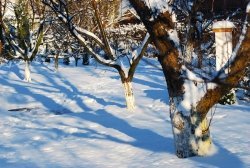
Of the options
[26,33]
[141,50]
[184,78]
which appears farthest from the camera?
[26,33]

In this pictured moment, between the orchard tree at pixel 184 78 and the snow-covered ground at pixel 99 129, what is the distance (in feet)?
1.03

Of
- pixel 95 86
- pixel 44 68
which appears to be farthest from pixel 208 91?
pixel 44 68

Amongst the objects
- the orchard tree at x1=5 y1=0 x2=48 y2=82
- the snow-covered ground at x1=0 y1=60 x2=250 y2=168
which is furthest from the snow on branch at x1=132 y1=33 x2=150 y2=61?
the orchard tree at x1=5 y1=0 x2=48 y2=82

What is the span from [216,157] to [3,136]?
535 cm

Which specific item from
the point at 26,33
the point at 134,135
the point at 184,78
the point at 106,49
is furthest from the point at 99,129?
the point at 26,33

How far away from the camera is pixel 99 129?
9812 mm

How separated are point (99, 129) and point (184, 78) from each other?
3.96 m

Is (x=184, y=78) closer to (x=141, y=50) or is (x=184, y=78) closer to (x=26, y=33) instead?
(x=141, y=50)

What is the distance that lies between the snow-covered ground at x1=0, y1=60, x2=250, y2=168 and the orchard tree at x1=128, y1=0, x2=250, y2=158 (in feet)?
1.03

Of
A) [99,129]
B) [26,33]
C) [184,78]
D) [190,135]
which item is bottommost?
[99,129]

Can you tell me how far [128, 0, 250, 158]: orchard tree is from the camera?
5.92m

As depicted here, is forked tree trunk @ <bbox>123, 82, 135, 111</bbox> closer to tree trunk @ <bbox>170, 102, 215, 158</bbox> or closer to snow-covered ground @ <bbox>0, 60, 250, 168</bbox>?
snow-covered ground @ <bbox>0, 60, 250, 168</bbox>

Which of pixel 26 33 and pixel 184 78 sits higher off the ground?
pixel 26 33

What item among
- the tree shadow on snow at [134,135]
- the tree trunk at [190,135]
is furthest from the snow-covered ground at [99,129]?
the tree trunk at [190,135]
